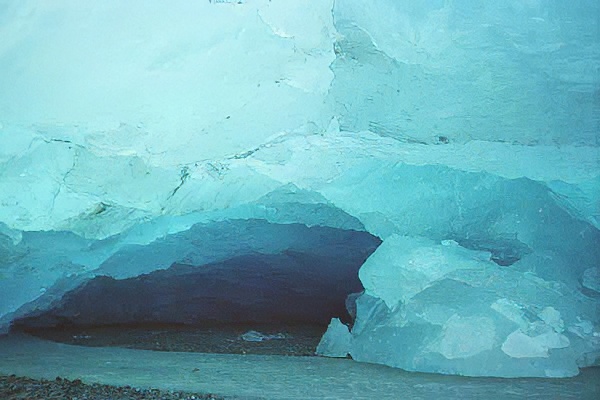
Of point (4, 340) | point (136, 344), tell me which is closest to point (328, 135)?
point (136, 344)

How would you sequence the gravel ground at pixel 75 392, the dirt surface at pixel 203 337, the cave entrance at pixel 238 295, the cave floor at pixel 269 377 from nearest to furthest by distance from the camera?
the gravel ground at pixel 75 392 → the cave floor at pixel 269 377 → the dirt surface at pixel 203 337 → the cave entrance at pixel 238 295

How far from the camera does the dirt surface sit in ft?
12.5

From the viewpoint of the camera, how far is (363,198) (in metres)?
3.32

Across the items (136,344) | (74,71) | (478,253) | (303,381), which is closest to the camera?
(303,381)

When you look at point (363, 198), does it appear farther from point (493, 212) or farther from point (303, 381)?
point (303, 381)

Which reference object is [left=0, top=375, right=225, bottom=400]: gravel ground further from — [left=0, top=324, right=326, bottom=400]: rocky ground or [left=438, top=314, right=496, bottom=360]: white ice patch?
[left=438, top=314, right=496, bottom=360]: white ice patch

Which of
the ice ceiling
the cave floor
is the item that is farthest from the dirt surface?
the ice ceiling

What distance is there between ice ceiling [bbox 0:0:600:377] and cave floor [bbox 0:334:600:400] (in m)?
0.25

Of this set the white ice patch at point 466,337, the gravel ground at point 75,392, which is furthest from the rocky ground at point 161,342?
the white ice patch at point 466,337

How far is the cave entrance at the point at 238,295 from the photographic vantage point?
15.1 feet

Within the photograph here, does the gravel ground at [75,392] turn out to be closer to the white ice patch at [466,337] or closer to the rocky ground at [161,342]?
the rocky ground at [161,342]

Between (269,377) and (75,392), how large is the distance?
793 millimetres

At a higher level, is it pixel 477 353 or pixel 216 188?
pixel 216 188

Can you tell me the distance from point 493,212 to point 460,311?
0.68 meters
